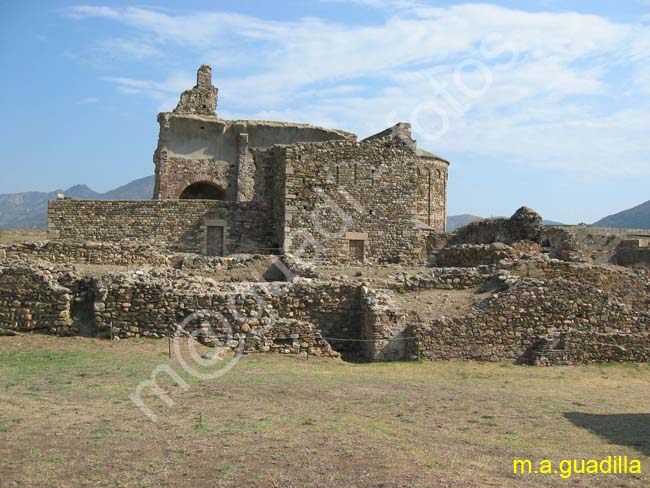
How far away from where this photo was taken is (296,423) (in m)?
8.89

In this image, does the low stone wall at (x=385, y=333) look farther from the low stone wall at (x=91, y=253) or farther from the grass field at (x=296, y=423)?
the low stone wall at (x=91, y=253)

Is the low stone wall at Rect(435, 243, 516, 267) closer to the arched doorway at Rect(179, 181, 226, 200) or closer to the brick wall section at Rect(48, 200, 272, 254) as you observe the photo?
the brick wall section at Rect(48, 200, 272, 254)

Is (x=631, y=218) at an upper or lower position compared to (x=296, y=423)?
upper

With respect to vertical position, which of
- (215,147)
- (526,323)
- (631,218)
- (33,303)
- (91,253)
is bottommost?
(526,323)

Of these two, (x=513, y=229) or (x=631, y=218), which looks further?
(x=631, y=218)

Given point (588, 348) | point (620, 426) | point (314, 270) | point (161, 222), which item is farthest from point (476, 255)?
point (620, 426)

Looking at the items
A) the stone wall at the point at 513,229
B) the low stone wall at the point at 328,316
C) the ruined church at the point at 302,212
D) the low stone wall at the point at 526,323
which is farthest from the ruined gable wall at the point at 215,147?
the low stone wall at the point at 526,323

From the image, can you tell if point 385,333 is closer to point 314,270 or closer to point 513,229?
point 314,270

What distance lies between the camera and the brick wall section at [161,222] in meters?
22.8

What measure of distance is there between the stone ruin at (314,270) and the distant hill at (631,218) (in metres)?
108

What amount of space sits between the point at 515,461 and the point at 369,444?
5.32ft

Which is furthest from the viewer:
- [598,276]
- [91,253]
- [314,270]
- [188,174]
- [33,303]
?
[188,174]

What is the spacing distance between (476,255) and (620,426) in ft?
37.5

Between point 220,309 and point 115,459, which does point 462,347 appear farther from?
point 115,459
